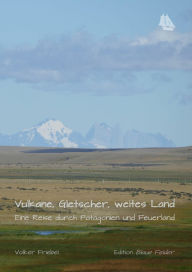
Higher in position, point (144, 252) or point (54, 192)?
point (54, 192)

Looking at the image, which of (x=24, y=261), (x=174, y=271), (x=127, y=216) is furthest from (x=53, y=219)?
(x=174, y=271)

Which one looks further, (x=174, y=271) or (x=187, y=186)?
(x=187, y=186)

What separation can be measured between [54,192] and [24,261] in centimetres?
6219

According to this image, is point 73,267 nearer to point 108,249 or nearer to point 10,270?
point 10,270

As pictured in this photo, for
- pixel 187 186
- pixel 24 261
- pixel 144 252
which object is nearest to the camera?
pixel 24 261

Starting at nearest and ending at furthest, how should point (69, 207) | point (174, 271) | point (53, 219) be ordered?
point (174, 271) < point (53, 219) < point (69, 207)

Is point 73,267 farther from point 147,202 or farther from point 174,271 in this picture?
point 147,202

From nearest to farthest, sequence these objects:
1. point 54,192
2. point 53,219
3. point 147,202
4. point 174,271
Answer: point 174,271
point 53,219
point 147,202
point 54,192

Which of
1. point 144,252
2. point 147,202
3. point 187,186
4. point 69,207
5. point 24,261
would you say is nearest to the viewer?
point 24,261

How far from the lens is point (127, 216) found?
75.8 meters

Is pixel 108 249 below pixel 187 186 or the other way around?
below

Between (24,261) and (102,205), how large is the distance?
43.2 metres

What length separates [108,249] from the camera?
50.4m

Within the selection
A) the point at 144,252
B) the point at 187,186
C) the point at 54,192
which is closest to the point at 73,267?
the point at 144,252
